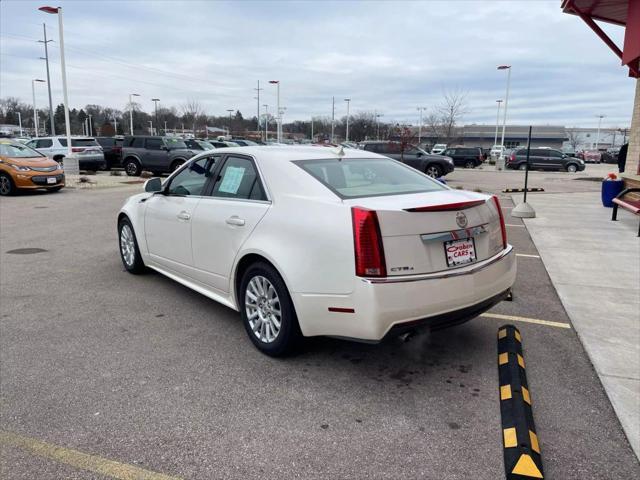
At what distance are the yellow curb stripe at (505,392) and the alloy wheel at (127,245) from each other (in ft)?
14.7

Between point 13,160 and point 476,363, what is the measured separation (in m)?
15.2

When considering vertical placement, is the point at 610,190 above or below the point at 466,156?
below

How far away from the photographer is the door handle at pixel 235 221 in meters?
4.05

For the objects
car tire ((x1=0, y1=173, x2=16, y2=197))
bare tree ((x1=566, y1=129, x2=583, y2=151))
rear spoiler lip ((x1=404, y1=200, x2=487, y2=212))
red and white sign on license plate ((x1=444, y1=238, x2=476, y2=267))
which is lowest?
car tire ((x1=0, y1=173, x2=16, y2=197))

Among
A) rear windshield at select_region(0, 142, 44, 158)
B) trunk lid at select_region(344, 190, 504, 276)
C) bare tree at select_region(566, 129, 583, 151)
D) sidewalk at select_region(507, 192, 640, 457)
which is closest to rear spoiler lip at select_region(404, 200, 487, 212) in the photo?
trunk lid at select_region(344, 190, 504, 276)

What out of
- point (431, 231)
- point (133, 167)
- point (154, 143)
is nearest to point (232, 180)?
point (431, 231)

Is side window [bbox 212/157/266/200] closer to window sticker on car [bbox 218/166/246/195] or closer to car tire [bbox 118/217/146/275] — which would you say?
window sticker on car [bbox 218/166/246/195]

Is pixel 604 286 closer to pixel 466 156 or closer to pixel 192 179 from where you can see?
pixel 192 179

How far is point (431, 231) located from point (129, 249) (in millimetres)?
4242

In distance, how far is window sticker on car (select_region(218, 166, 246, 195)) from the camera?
14.3 ft

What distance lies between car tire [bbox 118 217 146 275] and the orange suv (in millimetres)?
10257

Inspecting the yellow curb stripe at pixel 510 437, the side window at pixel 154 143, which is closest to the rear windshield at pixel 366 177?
the yellow curb stripe at pixel 510 437

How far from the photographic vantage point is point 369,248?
10.4 feet

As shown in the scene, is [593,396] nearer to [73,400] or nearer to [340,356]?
[340,356]
